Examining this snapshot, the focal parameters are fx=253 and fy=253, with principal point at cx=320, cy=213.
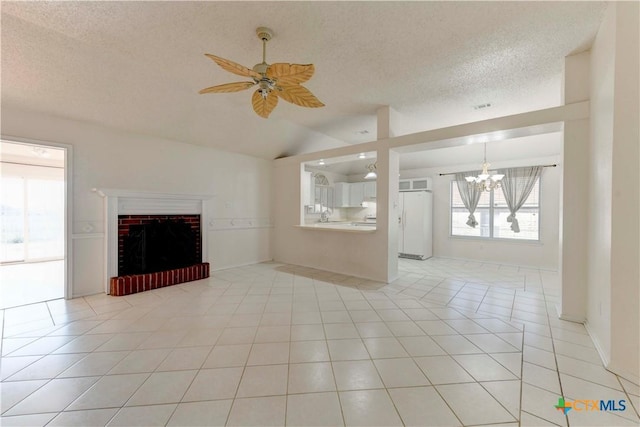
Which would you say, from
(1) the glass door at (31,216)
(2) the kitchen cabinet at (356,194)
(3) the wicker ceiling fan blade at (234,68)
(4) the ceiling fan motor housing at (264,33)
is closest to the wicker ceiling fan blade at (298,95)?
(3) the wicker ceiling fan blade at (234,68)

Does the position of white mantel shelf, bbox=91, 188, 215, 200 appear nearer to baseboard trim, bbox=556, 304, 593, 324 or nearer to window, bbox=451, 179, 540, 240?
baseboard trim, bbox=556, 304, 593, 324

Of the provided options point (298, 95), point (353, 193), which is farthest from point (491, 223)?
point (298, 95)

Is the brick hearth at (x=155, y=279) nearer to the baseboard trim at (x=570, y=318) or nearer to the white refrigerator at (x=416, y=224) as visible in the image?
the white refrigerator at (x=416, y=224)

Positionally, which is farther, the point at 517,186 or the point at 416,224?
the point at 416,224

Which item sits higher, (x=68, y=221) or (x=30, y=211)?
(x=30, y=211)

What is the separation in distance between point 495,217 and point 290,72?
627 cm

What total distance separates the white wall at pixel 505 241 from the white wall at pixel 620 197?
3.15 metres

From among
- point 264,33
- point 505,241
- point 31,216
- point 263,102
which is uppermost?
point 264,33

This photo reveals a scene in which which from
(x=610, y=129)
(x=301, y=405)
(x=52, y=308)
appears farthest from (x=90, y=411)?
(x=610, y=129)

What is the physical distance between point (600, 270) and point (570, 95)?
196 cm

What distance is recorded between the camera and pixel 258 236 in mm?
5887

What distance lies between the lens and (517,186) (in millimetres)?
5762

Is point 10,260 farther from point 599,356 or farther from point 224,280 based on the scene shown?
point 599,356

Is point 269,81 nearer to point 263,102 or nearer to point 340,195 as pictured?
point 263,102
